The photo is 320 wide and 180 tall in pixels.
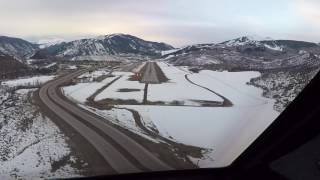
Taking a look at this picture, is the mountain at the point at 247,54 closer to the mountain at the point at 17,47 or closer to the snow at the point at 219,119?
the snow at the point at 219,119

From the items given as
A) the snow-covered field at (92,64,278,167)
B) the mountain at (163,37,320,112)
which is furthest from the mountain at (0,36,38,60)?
the mountain at (163,37,320,112)

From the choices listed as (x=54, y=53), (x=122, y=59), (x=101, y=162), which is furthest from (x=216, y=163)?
(x=54, y=53)

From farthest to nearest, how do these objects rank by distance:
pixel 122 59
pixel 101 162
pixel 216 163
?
pixel 122 59
pixel 216 163
pixel 101 162

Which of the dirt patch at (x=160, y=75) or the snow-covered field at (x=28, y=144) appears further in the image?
the dirt patch at (x=160, y=75)

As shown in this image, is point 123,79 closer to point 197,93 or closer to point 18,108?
point 197,93

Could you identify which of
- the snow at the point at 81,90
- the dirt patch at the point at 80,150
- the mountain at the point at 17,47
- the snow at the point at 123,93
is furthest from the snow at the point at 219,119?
the mountain at the point at 17,47

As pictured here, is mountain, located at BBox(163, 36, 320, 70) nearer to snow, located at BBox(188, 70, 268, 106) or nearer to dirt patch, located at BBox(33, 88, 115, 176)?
snow, located at BBox(188, 70, 268, 106)
